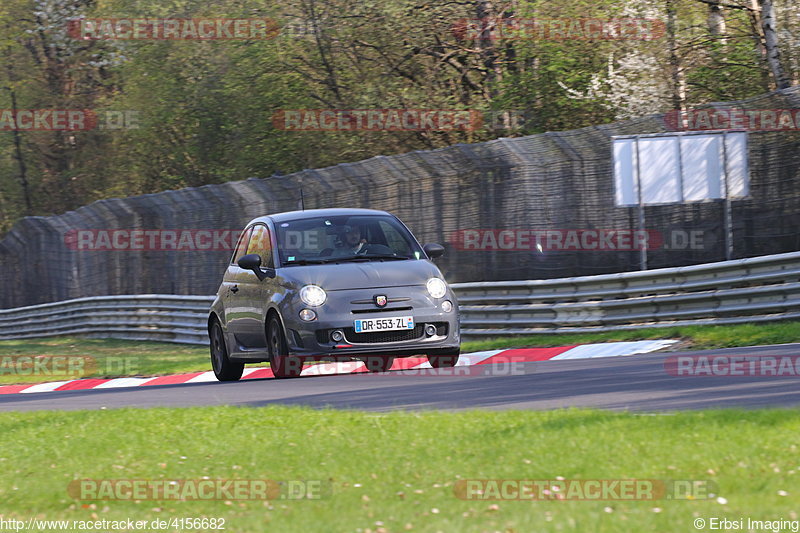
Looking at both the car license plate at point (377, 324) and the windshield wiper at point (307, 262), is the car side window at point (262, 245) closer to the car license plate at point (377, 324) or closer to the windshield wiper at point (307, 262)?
the windshield wiper at point (307, 262)

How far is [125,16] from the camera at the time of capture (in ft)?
125

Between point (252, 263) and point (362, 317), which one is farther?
point (252, 263)

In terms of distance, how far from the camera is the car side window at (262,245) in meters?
13.6

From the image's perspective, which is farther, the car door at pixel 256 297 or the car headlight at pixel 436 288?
the car door at pixel 256 297

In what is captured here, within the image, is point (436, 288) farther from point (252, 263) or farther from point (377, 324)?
point (252, 263)

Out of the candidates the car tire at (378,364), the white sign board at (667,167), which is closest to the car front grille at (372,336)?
the car tire at (378,364)

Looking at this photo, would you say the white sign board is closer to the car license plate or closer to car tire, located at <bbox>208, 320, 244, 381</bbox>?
the car license plate

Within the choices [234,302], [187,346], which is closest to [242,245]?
[234,302]

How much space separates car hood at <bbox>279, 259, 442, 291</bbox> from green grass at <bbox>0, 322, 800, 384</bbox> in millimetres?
3248

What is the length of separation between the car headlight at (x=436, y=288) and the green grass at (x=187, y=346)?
3.00 metres

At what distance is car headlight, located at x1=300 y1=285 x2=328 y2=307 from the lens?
40.7 ft

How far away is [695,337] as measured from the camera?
1442 cm

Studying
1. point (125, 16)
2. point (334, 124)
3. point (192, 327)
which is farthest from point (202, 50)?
point (192, 327)

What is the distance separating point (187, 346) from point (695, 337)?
39.6ft
